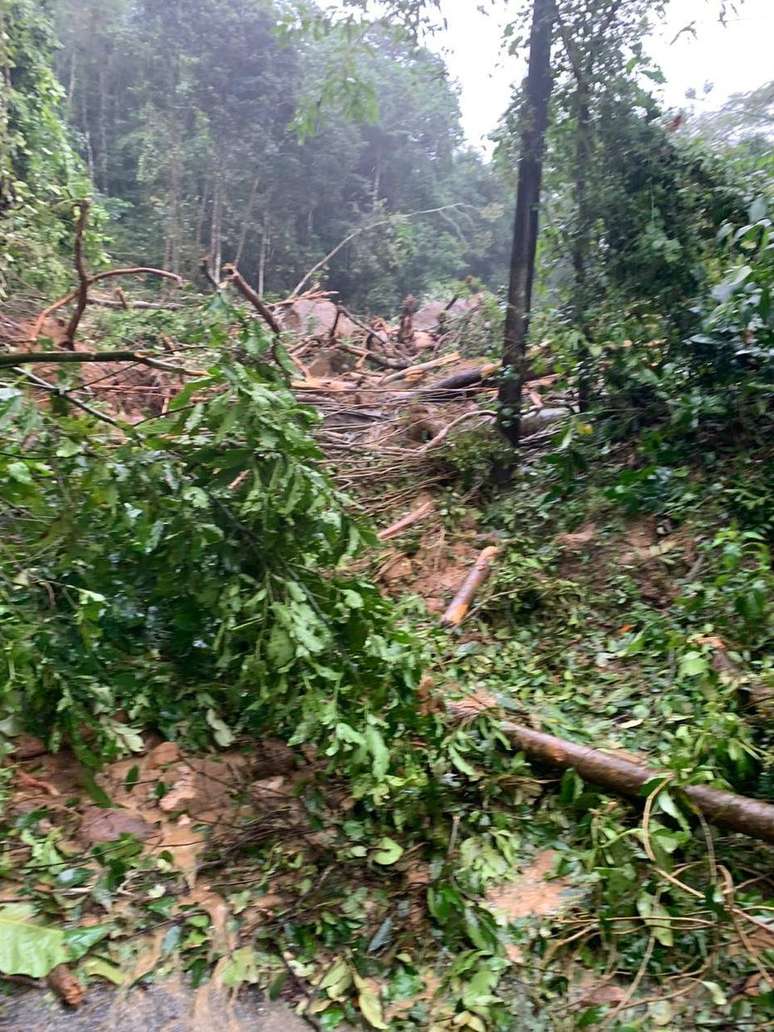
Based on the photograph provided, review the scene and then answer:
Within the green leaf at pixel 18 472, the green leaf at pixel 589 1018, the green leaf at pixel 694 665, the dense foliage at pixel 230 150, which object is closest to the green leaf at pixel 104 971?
the green leaf at pixel 589 1018

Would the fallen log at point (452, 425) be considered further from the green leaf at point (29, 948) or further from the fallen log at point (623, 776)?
the green leaf at point (29, 948)

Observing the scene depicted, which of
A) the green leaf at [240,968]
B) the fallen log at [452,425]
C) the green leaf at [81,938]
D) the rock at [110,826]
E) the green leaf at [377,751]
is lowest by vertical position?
the green leaf at [240,968]

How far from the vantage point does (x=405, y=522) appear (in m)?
5.38

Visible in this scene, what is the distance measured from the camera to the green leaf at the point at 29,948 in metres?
1.97

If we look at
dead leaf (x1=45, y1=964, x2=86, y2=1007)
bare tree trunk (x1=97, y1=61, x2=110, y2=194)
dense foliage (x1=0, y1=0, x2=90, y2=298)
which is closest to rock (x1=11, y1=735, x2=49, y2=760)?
dead leaf (x1=45, y1=964, x2=86, y2=1007)

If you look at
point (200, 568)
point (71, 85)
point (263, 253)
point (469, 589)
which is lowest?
point (469, 589)

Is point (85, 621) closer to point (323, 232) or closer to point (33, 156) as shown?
point (33, 156)

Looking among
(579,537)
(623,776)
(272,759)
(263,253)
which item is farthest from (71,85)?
(623,776)

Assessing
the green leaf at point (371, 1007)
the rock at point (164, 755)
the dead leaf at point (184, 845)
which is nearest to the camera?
the green leaf at point (371, 1007)

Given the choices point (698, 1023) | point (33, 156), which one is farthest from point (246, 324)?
point (33, 156)

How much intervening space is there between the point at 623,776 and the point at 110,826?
1.87 meters

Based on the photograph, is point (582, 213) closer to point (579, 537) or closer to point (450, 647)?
point (579, 537)

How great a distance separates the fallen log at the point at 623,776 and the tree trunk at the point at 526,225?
9.98ft

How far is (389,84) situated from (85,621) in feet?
64.3
